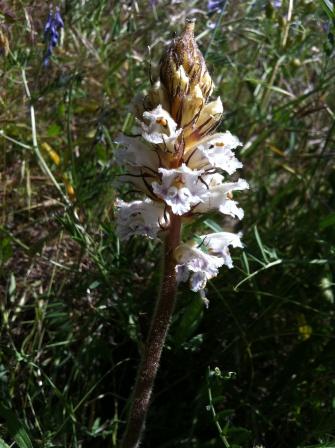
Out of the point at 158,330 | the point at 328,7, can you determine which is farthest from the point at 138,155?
the point at 328,7

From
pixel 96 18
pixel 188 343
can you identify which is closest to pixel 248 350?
pixel 188 343

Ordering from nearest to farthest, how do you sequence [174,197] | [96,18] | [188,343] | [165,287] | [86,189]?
[174,197] < [165,287] < [188,343] < [86,189] < [96,18]

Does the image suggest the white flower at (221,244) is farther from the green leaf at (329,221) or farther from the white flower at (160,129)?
the green leaf at (329,221)

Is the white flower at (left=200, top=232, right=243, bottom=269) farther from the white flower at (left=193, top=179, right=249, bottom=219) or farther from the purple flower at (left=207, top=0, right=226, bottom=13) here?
the purple flower at (left=207, top=0, right=226, bottom=13)

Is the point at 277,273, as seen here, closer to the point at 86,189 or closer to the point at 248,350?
the point at 248,350

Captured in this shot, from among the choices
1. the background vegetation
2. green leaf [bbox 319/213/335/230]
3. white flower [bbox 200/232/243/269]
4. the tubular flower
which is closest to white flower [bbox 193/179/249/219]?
the tubular flower

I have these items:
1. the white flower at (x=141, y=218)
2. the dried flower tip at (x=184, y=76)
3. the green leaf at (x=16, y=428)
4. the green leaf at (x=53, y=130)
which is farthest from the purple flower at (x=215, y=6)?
the green leaf at (x=16, y=428)
